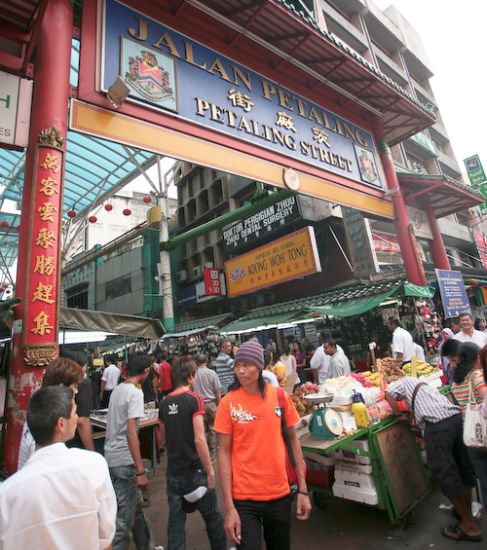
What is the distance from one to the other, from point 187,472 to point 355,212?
12700mm

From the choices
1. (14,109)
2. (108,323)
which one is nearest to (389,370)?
(108,323)

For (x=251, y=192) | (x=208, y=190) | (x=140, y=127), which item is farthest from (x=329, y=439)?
(x=208, y=190)

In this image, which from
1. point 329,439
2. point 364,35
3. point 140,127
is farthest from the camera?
point 364,35

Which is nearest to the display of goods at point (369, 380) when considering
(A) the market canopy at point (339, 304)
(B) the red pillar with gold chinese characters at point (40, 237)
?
(A) the market canopy at point (339, 304)

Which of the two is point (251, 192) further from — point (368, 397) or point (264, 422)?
point (264, 422)

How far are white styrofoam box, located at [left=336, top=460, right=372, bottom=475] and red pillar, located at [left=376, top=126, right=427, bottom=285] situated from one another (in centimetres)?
825

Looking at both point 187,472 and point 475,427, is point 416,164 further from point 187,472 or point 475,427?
point 187,472

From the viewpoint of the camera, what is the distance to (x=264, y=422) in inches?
94.0

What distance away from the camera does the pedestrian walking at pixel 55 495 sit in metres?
1.35

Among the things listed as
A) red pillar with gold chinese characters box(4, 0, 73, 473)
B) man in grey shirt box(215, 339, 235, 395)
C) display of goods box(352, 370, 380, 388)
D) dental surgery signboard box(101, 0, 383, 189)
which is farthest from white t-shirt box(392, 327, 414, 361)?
red pillar with gold chinese characters box(4, 0, 73, 473)

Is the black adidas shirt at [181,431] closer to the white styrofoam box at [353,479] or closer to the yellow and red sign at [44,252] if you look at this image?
the yellow and red sign at [44,252]

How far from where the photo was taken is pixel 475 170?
20953 millimetres

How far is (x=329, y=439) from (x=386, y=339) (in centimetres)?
947

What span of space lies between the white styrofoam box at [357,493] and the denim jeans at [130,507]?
2.08 meters
